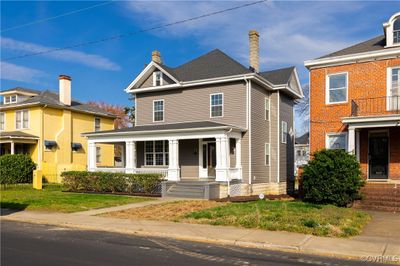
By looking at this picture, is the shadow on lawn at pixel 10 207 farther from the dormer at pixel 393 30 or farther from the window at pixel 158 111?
the dormer at pixel 393 30

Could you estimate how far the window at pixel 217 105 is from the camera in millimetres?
24750

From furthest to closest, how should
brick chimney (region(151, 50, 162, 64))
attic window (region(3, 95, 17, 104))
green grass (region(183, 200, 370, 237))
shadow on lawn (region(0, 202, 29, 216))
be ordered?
1. attic window (region(3, 95, 17, 104))
2. brick chimney (region(151, 50, 162, 64))
3. shadow on lawn (region(0, 202, 29, 216))
4. green grass (region(183, 200, 370, 237))

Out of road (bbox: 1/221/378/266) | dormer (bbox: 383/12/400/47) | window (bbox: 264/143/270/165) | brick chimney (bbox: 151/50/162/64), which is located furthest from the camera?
brick chimney (bbox: 151/50/162/64)

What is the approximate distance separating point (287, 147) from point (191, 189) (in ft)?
34.5

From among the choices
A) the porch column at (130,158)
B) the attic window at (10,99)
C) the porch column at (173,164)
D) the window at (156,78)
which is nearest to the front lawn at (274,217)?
the porch column at (173,164)

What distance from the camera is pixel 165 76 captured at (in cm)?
2692

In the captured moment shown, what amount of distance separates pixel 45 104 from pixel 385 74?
86.4 ft

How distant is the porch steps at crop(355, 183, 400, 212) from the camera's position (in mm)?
16625

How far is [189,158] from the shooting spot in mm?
25703

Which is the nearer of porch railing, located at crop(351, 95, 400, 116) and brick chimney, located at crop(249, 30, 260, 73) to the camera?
porch railing, located at crop(351, 95, 400, 116)

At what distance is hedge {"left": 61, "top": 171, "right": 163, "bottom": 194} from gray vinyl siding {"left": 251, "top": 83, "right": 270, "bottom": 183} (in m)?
6.15

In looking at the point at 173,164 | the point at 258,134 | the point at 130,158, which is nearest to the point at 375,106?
the point at 258,134

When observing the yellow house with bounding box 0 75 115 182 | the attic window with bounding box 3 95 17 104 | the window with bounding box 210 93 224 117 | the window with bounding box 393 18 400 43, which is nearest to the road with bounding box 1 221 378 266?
the window with bounding box 210 93 224 117

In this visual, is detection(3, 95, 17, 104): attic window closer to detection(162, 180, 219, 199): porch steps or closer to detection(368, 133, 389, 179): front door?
detection(162, 180, 219, 199): porch steps
